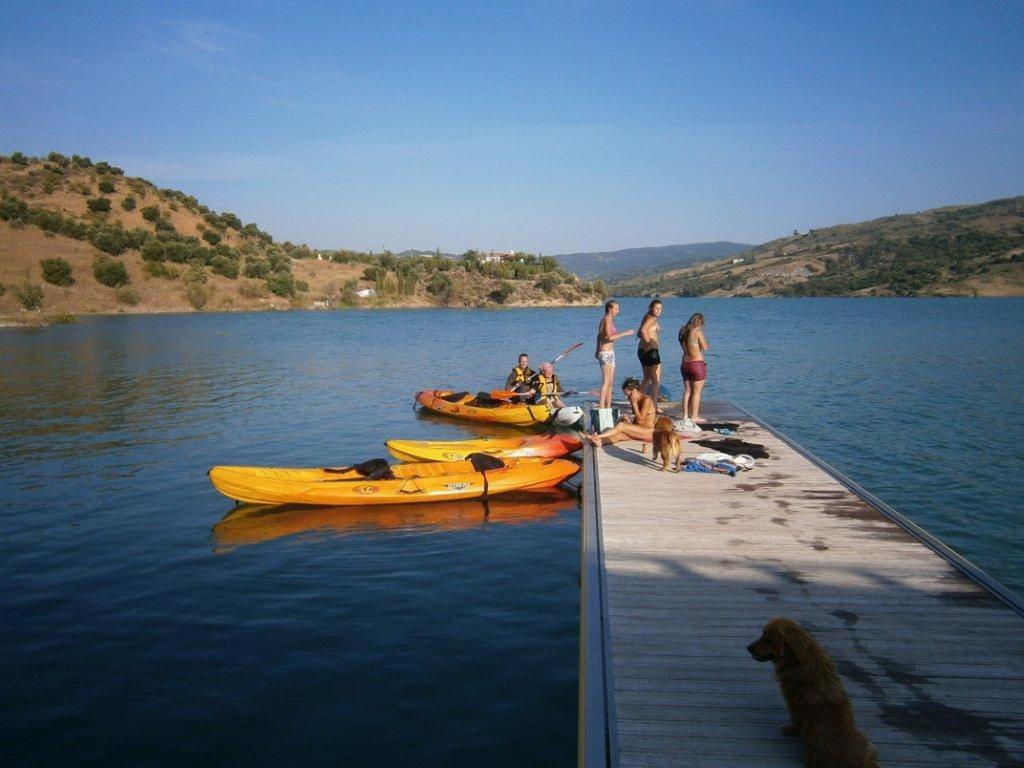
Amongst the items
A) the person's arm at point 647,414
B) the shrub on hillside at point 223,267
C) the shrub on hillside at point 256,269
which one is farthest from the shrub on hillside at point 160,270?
the person's arm at point 647,414

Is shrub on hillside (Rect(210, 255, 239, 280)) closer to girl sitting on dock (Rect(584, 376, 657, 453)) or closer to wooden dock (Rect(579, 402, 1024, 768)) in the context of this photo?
girl sitting on dock (Rect(584, 376, 657, 453))

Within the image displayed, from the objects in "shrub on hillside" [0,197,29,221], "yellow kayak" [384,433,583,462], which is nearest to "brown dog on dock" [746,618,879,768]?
"yellow kayak" [384,433,583,462]

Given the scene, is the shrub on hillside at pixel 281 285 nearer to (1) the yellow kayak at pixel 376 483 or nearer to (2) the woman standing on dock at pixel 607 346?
(1) the yellow kayak at pixel 376 483

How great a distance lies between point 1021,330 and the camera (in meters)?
44.1

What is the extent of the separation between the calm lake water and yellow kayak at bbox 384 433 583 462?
100 centimetres

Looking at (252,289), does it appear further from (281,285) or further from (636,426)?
(636,426)

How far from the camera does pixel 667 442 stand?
367 inches

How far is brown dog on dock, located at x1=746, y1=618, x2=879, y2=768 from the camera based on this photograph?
132 inches

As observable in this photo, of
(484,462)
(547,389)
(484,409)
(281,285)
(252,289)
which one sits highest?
(281,285)

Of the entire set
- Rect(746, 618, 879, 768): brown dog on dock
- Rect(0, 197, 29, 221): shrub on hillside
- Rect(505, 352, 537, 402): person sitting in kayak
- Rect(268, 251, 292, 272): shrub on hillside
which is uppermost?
Rect(0, 197, 29, 221): shrub on hillside

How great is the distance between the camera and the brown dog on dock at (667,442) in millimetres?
9289

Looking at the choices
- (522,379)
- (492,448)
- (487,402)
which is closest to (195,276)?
(487,402)

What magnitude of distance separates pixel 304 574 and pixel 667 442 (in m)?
5.07

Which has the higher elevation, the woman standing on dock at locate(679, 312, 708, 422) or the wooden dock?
the woman standing on dock at locate(679, 312, 708, 422)
